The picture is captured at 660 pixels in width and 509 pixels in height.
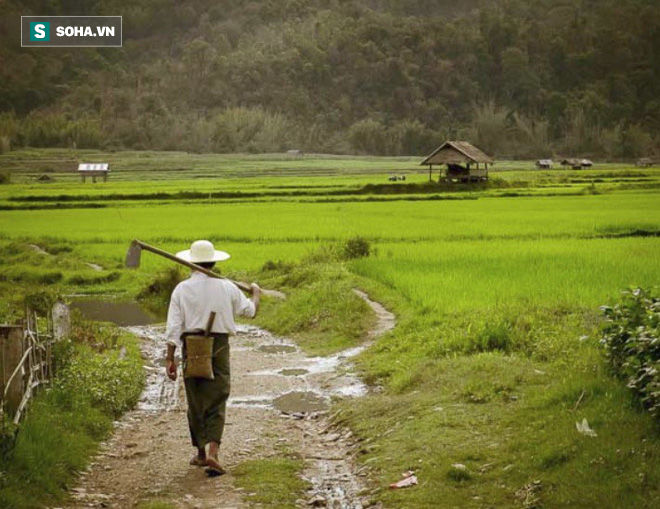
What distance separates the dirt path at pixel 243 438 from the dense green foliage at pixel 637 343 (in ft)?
7.09

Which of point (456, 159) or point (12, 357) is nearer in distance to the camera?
point (12, 357)

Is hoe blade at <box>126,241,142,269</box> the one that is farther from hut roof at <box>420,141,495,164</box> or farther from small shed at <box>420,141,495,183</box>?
hut roof at <box>420,141,495,164</box>

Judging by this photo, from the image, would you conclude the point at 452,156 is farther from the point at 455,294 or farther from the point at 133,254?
the point at 133,254

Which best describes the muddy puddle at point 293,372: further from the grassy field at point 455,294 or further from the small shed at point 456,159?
the small shed at point 456,159

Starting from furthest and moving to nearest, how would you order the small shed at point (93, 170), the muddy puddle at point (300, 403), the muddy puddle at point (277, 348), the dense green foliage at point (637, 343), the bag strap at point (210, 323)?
1. the small shed at point (93, 170)
2. the muddy puddle at point (277, 348)
3. the muddy puddle at point (300, 403)
4. the bag strap at point (210, 323)
5. the dense green foliage at point (637, 343)

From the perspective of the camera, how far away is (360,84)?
121m

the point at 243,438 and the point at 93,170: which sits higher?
the point at 93,170

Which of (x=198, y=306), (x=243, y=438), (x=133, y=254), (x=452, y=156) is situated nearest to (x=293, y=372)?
(x=243, y=438)

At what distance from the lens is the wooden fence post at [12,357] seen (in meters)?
7.32

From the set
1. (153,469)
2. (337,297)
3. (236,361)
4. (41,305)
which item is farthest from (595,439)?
(41,305)

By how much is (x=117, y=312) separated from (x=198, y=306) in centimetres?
1127

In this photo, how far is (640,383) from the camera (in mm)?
6996

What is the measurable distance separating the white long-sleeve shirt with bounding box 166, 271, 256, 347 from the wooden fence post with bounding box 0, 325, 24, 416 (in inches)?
47.9

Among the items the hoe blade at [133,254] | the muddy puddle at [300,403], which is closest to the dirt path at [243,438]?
the muddy puddle at [300,403]
